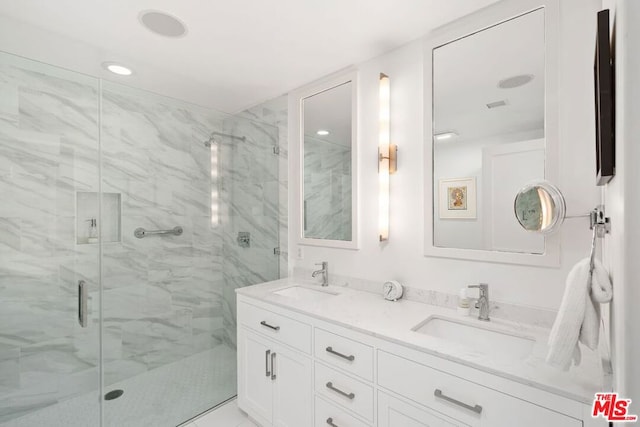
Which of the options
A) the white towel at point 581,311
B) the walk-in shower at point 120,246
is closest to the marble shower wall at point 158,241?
the walk-in shower at point 120,246

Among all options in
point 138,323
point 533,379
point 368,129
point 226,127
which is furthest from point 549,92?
point 138,323

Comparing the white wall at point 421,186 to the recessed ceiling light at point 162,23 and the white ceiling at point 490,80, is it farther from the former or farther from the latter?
the recessed ceiling light at point 162,23

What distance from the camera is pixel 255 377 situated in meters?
1.89

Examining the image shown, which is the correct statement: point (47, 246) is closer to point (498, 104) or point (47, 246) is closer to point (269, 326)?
point (269, 326)

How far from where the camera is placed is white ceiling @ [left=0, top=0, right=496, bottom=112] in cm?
152

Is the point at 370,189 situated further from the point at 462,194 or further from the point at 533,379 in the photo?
the point at 533,379

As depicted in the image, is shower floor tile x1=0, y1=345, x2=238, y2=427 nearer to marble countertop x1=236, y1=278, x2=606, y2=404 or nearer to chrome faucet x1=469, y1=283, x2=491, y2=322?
marble countertop x1=236, y1=278, x2=606, y2=404

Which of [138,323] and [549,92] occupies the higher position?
[549,92]

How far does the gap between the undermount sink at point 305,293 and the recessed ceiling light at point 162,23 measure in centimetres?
168

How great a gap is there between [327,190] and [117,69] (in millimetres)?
1657

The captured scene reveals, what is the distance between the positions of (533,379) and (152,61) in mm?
2606

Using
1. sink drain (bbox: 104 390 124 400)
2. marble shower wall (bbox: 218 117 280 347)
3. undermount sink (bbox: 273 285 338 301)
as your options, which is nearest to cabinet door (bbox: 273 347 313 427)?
undermount sink (bbox: 273 285 338 301)

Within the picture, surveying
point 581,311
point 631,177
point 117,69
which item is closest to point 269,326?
point 581,311

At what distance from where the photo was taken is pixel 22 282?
5.53ft
